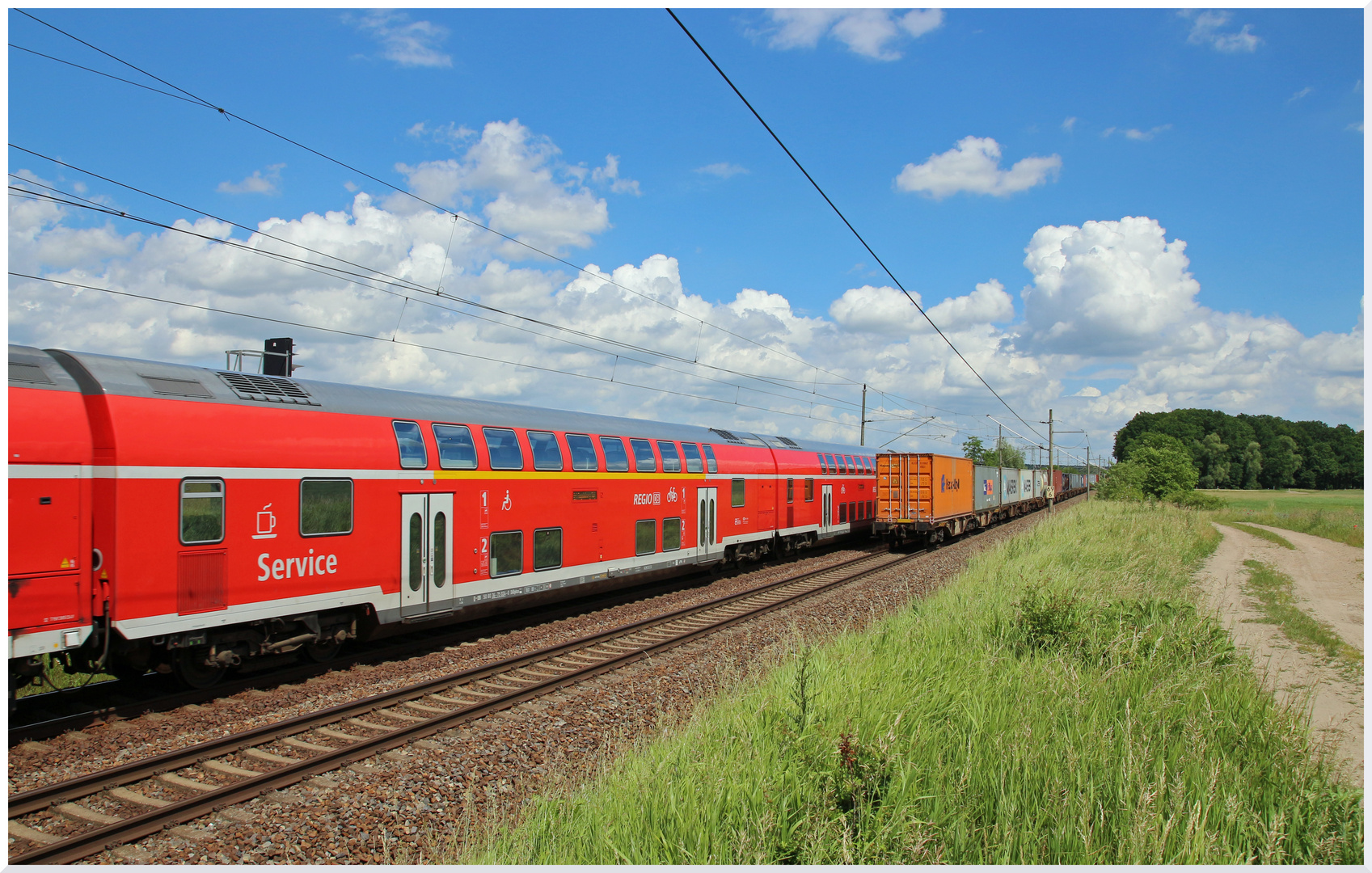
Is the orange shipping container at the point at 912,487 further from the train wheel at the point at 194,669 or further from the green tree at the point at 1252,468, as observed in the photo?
the green tree at the point at 1252,468

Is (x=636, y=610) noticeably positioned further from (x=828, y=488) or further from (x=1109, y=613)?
(x=828, y=488)

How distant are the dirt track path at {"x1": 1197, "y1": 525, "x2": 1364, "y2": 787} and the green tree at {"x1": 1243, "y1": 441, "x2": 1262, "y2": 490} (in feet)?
285

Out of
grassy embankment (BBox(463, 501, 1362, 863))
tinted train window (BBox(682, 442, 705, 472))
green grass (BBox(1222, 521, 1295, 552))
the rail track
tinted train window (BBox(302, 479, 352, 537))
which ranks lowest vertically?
green grass (BBox(1222, 521, 1295, 552))

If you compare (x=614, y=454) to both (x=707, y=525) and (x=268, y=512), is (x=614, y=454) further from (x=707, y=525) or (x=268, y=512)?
(x=268, y=512)

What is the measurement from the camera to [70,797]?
593 cm

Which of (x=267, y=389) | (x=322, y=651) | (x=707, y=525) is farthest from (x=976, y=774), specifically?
(x=707, y=525)

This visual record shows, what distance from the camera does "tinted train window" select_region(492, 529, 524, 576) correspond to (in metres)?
11.6

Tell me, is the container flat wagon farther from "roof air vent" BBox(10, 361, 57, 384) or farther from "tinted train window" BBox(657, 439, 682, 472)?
"roof air vent" BBox(10, 361, 57, 384)

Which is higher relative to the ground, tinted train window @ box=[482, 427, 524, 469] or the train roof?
the train roof

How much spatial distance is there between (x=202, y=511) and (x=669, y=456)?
976 centimetres

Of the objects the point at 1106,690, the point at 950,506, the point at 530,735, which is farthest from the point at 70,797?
the point at 950,506

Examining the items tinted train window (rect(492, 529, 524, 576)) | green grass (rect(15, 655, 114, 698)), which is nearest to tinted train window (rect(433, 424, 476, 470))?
tinted train window (rect(492, 529, 524, 576))

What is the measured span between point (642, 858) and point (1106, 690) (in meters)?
4.73

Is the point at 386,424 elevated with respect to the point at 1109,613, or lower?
elevated
